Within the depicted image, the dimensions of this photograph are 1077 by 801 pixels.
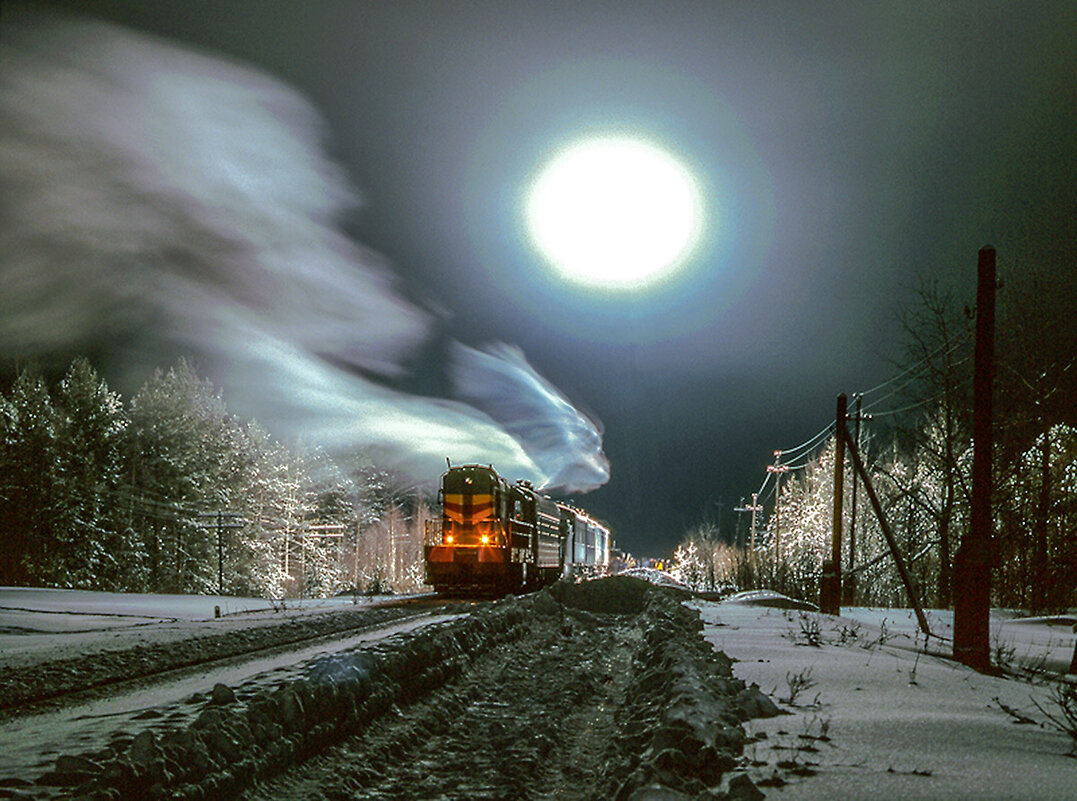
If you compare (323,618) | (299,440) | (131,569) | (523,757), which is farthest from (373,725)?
(299,440)

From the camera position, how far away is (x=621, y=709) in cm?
889

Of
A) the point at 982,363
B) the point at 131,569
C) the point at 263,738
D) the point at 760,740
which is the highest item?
the point at 982,363

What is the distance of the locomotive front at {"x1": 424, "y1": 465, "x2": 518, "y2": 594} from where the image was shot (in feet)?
90.4

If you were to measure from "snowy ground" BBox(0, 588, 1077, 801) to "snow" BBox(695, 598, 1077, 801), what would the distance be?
0.04ft

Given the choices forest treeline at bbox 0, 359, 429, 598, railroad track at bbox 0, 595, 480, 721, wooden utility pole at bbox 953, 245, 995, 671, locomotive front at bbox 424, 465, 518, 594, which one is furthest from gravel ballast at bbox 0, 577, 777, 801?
forest treeline at bbox 0, 359, 429, 598

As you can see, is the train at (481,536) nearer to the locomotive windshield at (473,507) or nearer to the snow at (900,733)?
the locomotive windshield at (473,507)

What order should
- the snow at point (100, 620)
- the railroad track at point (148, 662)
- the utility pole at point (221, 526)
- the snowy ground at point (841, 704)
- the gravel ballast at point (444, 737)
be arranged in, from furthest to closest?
the utility pole at point (221, 526) → the snow at point (100, 620) → the railroad track at point (148, 662) → the gravel ballast at point (444, 737) → the snowy ground at point (841, 704)

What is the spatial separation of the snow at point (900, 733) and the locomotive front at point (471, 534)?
18.1m

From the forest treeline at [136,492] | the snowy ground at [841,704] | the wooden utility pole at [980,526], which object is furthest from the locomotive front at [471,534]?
the wooden utility pole at [980,526]

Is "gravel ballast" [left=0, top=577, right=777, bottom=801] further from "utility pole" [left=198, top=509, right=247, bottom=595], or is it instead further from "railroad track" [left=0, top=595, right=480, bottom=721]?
"utility pole" [left=198, top=509, right=247, bottom=595]

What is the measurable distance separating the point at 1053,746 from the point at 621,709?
15.6 feet

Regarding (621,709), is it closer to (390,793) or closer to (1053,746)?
(390,793)

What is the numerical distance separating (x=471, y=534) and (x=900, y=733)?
23.5m

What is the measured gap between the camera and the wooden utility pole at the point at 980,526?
29.0ft
